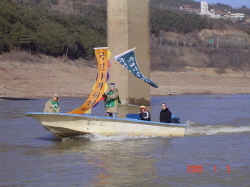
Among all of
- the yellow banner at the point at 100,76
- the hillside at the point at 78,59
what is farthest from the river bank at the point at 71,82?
the yellow banner at the point at 100,76

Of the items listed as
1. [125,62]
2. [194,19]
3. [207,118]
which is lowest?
[207,118]

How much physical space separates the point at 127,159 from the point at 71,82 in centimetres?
3122

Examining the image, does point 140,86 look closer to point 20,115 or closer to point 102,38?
point 20,115

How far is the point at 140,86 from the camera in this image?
32406 mm

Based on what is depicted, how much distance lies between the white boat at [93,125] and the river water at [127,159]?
0.79 ft

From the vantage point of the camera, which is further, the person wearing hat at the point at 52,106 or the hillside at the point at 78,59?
the hillside at the point at 78,59

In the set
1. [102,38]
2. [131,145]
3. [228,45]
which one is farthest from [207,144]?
[228,45]

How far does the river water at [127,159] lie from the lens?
1030 cm

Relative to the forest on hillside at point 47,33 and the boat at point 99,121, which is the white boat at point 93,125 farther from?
the forest on hillside at point 47,33

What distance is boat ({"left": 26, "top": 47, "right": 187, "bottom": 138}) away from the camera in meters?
14.5

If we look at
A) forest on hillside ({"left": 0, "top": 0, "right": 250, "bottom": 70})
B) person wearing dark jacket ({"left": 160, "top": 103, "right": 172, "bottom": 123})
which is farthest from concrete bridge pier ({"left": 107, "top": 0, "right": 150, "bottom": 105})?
forest on hillside ({"left": 0, "top": 0, "right": 250, "bottom": 70})

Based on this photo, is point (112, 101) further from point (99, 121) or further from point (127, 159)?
point (127, 159)

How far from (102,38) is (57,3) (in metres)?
29.0

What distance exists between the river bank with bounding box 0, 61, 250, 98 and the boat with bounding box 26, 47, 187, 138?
2281 cm
